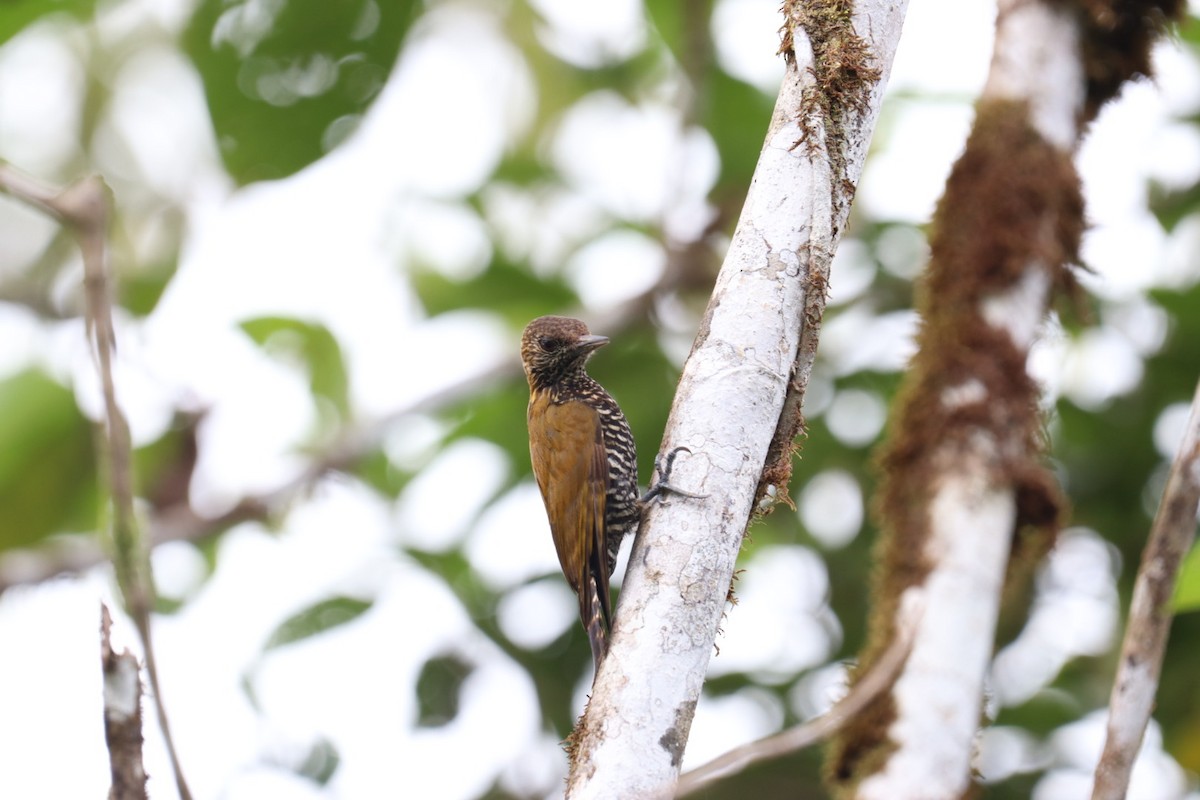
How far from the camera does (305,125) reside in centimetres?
411

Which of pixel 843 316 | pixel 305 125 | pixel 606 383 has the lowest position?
pixel 606 383

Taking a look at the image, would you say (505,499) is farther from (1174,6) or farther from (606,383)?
(1174,6)

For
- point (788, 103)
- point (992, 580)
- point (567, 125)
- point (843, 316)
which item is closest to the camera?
point (788, 103)

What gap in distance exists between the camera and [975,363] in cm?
306

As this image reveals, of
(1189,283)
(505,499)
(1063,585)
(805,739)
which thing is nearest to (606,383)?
(505,499)

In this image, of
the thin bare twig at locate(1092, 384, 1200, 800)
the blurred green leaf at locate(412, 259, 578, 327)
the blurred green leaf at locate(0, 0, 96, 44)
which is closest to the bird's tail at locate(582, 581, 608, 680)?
the thin bare twig at locate(1092, 384, 1200, 800)

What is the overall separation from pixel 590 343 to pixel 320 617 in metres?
1.51

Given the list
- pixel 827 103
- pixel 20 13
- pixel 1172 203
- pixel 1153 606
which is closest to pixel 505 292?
pixel 20 13

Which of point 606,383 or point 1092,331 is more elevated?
point 1092,331

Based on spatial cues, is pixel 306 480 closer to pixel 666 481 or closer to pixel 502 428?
pixel 502 428

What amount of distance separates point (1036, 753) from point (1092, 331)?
156 cm

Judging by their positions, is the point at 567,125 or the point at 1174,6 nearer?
the point at 1174,6

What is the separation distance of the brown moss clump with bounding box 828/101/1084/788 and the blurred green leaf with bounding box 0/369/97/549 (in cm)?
259

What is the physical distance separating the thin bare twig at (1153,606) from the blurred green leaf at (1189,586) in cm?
2
